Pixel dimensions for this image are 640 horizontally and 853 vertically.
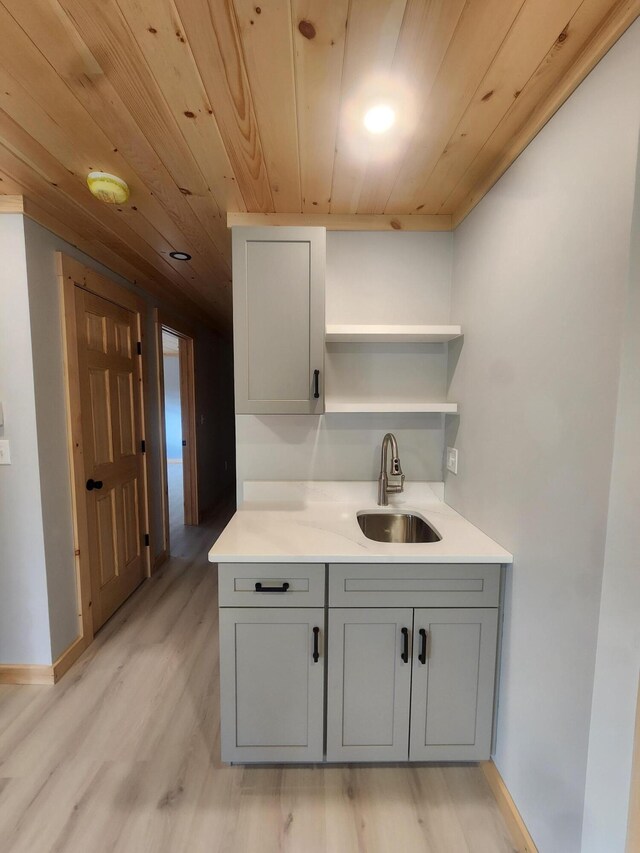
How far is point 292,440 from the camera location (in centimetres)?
181

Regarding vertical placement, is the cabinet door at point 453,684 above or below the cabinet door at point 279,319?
below

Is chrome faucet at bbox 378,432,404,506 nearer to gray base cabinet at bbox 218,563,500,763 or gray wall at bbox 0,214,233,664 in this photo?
gray base cabinet at bbox 218,563,500,763

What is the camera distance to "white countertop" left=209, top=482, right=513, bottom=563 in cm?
122

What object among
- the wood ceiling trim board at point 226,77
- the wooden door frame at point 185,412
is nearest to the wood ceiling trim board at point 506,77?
the wood ceiling trim board at point 226,77

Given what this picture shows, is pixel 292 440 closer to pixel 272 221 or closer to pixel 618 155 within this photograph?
pixel 272 221

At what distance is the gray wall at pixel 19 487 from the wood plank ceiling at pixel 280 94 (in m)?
0.33

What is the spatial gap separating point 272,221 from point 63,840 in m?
2.46

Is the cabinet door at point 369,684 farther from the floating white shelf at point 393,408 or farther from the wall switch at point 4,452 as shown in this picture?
the wall switch at point 4,452

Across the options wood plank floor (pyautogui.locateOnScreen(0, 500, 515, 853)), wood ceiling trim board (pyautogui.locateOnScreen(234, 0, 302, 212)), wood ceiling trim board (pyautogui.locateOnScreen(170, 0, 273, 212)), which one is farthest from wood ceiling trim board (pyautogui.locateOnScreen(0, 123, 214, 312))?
wood plank floor (pyautogui.locateOnScreen(0, 500, 515, 853))

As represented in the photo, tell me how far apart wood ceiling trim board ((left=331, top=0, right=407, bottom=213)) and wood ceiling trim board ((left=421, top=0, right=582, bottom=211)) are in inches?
10.5

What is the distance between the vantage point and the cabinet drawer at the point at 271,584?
1.24 m

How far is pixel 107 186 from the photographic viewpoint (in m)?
1.38

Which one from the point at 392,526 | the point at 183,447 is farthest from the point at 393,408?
the point at 183,447

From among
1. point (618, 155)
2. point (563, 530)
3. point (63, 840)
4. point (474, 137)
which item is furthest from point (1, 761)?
point (474, 137)
